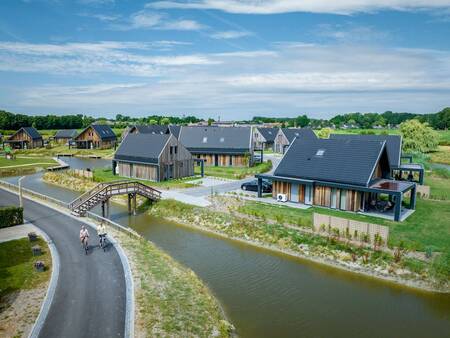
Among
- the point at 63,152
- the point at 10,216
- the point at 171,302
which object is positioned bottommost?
the point at 171,302

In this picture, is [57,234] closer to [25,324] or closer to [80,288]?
[80,288]

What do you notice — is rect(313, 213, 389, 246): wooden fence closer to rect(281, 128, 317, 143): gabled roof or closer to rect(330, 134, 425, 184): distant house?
rect(330, 134, 425, 184): distant house

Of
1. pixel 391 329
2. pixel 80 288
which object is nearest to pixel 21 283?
pixel 80 288

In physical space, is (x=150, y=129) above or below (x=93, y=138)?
above

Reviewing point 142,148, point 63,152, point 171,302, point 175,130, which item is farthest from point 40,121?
point 171,302

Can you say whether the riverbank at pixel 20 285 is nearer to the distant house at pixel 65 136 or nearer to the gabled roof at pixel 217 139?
the gabled roof at pixel 217 139

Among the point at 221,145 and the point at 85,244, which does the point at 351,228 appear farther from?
the point at 221,145

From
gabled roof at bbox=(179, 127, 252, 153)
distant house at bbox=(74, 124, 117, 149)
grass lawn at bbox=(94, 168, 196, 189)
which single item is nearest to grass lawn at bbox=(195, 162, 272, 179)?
gabled roof at bbox=(179, 127, 252, 153)

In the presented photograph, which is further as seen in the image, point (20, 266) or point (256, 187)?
point (256, 187)
